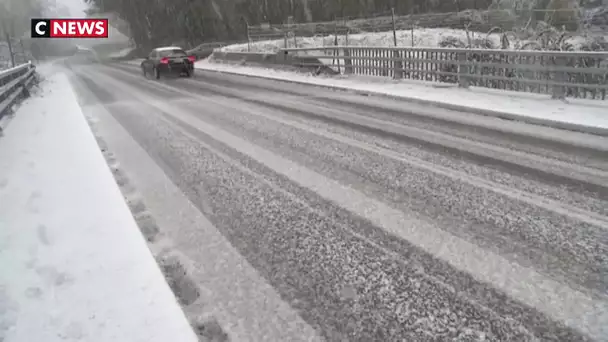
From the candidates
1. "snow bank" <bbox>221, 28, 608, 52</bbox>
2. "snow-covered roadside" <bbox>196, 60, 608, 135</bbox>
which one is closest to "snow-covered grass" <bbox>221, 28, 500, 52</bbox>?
"snow bank" <bbox>221, 28, 608, 52</bbox>

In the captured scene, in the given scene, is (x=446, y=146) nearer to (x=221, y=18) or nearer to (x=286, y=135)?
(x=286, y=135)

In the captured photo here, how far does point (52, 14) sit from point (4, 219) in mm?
155505

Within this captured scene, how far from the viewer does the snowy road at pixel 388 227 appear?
304 cm

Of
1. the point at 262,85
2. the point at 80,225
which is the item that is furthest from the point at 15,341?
the point at 262,85

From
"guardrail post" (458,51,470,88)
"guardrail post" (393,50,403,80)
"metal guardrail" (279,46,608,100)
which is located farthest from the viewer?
"guardrail post" (393,50,403,80)

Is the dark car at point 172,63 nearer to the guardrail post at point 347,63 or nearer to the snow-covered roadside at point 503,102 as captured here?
the guardrail post at point 347,63

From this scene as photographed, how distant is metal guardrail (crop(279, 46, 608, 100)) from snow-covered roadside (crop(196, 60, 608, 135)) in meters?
0.37

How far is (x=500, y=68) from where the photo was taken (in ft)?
40.1

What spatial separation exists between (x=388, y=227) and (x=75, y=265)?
2.89 metres

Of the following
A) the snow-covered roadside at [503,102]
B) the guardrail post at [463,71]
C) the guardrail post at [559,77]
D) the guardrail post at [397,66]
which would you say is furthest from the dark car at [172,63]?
the guardrail post at [559,77]

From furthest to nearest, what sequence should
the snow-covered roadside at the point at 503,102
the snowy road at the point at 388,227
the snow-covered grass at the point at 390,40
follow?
1. the snow-covered grass at the point at 390,40
2. the snow-covered roadside at the point at 503,102
3. the snowy road at the point at 388,227

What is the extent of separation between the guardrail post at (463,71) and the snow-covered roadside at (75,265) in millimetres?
A: 10079

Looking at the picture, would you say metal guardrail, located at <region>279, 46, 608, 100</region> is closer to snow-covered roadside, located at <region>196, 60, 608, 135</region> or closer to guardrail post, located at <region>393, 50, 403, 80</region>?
guardrail post, located at <region>393, 50, 403, 80</region>

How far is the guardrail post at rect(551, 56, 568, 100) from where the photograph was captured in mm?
10164
